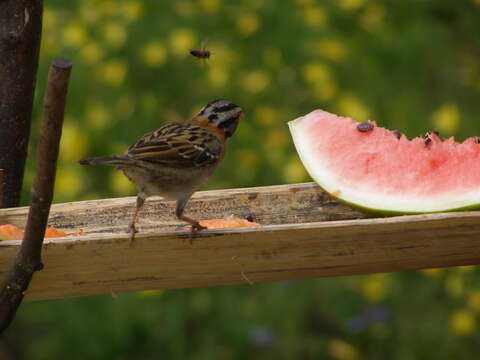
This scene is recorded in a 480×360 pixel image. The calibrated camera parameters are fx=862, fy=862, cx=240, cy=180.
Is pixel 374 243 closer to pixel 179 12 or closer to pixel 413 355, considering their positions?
pixel 413 355

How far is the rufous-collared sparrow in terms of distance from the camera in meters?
2.90

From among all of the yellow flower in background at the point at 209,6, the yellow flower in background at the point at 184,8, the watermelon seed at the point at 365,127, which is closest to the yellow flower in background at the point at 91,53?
the yellow flower in background at the point at 184,8

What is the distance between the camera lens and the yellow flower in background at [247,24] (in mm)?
5488

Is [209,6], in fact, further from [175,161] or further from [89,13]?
[175,161]

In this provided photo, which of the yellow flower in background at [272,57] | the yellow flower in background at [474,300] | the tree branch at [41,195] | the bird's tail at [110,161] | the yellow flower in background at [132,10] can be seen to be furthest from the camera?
the yellow flower in background at [132,10]

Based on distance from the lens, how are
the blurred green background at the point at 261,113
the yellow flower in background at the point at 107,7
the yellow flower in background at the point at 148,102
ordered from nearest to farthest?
1. the blurred green background at the point at 261,113
2. the yellow flower in background at the point at 148,102
3. the yellow flower in background at the point at 107,7

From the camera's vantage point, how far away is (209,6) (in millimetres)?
5582

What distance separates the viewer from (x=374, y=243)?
256 centimetres

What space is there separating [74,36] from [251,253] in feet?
10.3

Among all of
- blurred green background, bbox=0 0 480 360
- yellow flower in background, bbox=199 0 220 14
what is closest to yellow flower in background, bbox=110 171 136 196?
blurred green background, bbox=0 0 480 360

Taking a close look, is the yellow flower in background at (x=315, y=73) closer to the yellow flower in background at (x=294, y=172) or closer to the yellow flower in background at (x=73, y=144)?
the yellow flower in background at (x=294, y=172)

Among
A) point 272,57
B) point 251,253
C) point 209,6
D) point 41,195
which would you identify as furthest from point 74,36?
point 41,195

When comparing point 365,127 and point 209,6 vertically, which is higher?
point 209,6

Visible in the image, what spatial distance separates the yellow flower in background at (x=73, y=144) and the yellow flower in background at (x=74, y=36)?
0.64 m
